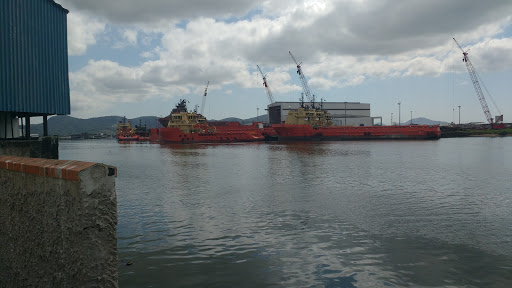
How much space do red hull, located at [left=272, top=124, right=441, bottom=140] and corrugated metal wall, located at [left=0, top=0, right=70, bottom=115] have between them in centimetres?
5857

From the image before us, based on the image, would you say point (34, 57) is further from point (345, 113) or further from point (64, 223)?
point (345, 113)

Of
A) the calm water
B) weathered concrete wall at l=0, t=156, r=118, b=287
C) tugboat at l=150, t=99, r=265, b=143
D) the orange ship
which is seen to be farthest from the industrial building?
weathered concrete wall at l=0, t=156, r=118, b=287

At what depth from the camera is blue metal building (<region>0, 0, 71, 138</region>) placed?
491 inches

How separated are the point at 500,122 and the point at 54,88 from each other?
12430 centimetres

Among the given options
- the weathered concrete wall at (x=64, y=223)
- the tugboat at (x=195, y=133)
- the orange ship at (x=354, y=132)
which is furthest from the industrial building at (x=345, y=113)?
the weathered concrete wall at (x=64, y=223)

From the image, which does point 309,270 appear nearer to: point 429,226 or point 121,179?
point 429,226

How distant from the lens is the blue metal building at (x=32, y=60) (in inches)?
491

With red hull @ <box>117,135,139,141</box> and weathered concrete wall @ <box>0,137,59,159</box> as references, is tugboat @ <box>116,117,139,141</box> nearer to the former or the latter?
red hull @ <box>117,135,139,141</box>

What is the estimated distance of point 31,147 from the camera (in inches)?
506

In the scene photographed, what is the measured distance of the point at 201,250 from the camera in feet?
27.0

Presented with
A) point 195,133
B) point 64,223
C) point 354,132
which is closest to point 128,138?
point 195,133

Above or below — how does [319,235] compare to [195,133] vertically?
below

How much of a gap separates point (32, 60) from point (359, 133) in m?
64.0

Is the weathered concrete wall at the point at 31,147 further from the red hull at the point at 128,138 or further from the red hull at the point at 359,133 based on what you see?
the red hull at the point at 128,138
